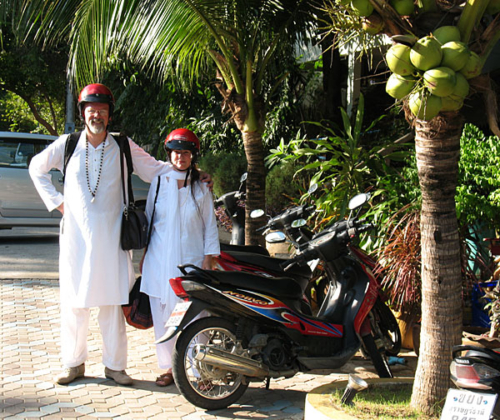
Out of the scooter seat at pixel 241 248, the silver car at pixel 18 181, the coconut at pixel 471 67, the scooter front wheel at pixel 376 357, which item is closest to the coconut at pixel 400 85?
the coconut at pixel 471 67

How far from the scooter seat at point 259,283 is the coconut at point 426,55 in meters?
1.95

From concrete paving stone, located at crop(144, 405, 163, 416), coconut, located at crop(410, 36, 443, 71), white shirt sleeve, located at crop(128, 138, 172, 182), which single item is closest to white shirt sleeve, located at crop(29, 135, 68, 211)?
white shirt sleeve, located at crop(128, 138, 172, 182)

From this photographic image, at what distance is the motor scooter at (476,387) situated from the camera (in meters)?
2.85

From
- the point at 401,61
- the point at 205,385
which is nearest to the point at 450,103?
the point at 401,61

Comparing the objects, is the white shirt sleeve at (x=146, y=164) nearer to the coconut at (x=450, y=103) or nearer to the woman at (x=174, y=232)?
the woman at (x=174, y=232)

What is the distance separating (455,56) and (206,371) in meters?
2.46

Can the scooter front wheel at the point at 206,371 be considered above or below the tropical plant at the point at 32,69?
below

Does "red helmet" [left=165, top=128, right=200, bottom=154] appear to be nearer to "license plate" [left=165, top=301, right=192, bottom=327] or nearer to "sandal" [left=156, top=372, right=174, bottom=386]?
"license plate" [left=165, top=301, right=192, bottom=327]

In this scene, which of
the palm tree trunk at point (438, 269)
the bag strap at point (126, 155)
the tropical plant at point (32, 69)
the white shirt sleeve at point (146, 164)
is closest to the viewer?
the palm tree trunk at point (438, 269)

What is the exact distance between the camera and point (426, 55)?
2951 millimetres

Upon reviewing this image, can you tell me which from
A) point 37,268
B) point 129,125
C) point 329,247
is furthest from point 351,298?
point 129,125

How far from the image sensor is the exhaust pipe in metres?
4.27

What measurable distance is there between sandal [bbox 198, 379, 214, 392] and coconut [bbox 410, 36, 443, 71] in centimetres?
244

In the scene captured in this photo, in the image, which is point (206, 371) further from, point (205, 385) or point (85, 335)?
point (85, 335)
